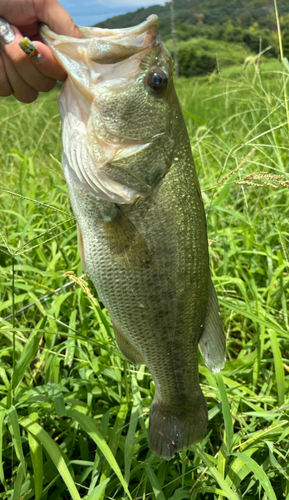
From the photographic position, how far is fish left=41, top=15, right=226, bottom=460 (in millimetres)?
1428

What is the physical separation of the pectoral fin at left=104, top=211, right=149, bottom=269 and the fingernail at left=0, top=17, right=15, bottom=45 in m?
0.74

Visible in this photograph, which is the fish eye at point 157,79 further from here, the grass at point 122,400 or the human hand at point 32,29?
the grass at point 122,400

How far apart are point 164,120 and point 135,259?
0.49m

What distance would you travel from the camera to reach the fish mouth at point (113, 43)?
4.58ft

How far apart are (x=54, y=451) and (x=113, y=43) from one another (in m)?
1.44

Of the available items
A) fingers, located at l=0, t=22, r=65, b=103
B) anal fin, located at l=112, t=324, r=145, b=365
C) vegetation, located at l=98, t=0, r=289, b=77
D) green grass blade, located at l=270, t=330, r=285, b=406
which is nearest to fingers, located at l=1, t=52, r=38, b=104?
fingers, located at l=0, t=22, r=65, b=103

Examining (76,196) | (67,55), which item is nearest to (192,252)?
(76,196)

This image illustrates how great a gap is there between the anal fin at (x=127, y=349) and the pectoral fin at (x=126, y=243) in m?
0.31

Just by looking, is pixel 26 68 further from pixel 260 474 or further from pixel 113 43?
pixel 260 474

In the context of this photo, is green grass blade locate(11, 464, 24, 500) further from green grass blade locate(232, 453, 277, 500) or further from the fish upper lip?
the fish upper lip

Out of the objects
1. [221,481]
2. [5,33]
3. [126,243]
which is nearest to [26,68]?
[5,33]

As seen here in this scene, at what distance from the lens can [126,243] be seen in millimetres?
1442

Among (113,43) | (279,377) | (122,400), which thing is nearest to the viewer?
(113,43)

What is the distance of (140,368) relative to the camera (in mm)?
2127
